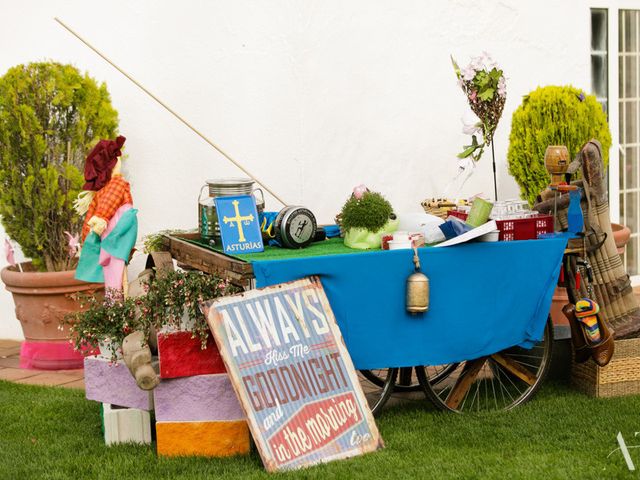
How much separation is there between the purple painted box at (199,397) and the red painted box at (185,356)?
0.04 meters

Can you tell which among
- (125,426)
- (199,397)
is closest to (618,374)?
(199,397)

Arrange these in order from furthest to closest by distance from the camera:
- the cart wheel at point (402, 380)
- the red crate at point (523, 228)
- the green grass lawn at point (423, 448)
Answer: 1. the cart wheel at point (402, 380)
2. the red crate at point (523, 228)
3. the green grass lawn at point (423, 448)

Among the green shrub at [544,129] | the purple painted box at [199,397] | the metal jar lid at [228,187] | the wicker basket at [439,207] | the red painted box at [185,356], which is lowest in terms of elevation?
the purple painted box at [199,397]

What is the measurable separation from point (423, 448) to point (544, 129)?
3.49 meters

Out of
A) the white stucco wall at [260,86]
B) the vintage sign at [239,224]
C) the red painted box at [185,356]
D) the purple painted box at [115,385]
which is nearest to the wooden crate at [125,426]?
the purple painted box at [115,385]

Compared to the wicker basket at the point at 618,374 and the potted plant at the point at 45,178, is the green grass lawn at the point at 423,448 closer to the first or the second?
the wicker basket at the point at 618,374

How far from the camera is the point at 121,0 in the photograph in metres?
7.76

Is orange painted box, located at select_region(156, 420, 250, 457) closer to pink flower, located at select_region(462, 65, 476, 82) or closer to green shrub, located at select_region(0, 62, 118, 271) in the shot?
green shrub, located at select_region(0, 62, 118, 271)

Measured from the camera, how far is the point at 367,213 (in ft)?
18.9

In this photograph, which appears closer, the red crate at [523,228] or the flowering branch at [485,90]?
the red crate at [523,228]

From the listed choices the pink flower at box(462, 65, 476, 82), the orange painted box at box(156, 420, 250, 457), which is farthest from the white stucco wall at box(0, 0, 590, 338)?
the orange painted box at box(156, 420, 250, 457)

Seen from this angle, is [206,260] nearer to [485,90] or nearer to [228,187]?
[228,187]

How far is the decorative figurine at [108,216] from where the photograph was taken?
6.42 metres

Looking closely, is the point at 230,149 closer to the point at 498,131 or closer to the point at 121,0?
the point at 121,0
